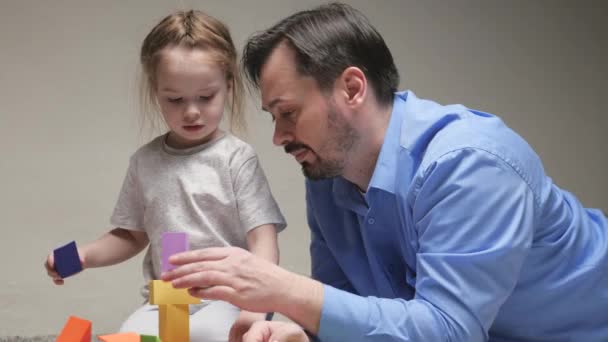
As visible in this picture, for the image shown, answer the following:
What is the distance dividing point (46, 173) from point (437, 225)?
1769 millimetres

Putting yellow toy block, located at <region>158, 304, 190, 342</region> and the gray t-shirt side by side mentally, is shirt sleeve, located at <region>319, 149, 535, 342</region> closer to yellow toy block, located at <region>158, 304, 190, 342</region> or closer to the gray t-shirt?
yellow toy block, located at <region>158, 304, 190, 342</region>

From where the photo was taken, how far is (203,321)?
4.78ft

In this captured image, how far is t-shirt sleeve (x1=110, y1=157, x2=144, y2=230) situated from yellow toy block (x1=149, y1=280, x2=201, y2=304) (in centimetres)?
46

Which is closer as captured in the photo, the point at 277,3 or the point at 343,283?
the point at 343,283

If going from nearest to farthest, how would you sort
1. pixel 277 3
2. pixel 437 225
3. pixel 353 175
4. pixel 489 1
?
pixel 437 225 < pixel 353 175 < pixel 277 3 < pixel 489 1

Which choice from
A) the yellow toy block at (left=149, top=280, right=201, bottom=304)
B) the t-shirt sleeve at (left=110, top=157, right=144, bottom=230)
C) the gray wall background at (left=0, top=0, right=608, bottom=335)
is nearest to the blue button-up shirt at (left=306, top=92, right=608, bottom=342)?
the yellow toy block at (left=149, top=280, right=201, bottom=304)

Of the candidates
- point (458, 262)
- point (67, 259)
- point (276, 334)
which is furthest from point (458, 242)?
point (67, 259)

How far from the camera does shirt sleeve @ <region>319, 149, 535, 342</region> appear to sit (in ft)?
3.83

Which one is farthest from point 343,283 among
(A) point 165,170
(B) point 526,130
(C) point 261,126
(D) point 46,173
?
(B) point 526,130

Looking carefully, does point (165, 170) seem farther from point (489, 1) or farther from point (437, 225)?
point (489, 1)

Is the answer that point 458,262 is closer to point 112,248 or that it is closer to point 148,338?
point 148,338

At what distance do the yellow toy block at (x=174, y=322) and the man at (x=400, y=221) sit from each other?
4.3 inches

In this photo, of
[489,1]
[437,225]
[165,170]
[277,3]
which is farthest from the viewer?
[489,1]

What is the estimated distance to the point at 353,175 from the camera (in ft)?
4.82
